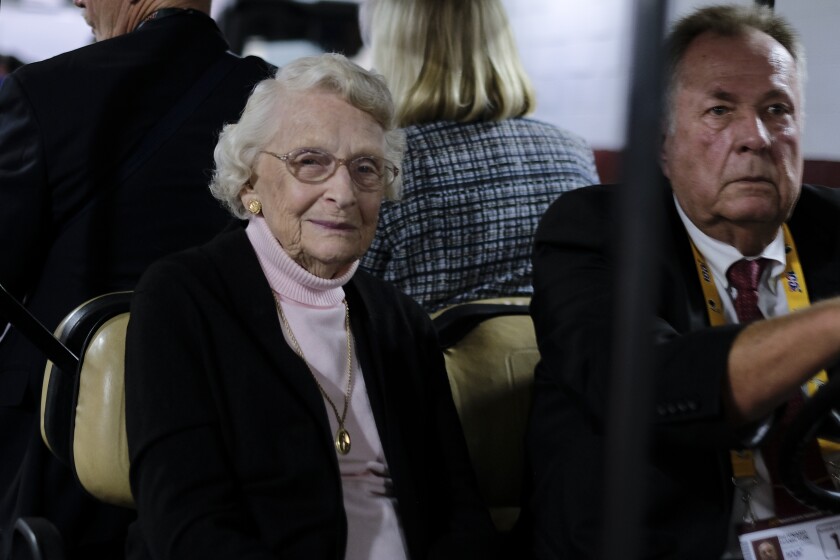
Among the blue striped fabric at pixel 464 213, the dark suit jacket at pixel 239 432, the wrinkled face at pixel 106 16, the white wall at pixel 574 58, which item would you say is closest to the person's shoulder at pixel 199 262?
the dark suit jacket at pixel 239 432

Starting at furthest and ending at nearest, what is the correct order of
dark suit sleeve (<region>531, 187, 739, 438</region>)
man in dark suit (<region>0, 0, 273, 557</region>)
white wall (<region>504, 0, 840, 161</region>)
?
white wall (<region>504, 0, 840, 161</region>), man in dark suit (<region>0, 0, 273, 557</region>), dark suit sleeve (<region>531, 187, 739, 438</region>)

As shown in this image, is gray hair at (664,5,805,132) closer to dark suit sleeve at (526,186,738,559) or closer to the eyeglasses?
dark suit sleeve at (526,186,738,559)

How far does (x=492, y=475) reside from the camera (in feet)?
6.62

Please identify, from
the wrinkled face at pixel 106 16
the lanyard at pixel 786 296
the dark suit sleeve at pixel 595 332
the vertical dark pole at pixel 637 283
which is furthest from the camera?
the wrinkled face at pixel 106 16

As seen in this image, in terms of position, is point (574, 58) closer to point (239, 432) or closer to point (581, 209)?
point (581, 209)

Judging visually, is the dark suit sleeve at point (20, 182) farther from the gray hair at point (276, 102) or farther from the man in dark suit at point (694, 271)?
the man in dark suit at point (694, 271)

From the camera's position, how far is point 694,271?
1.69 metres

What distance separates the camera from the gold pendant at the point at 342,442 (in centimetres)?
166

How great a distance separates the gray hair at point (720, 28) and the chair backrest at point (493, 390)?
0.50 m

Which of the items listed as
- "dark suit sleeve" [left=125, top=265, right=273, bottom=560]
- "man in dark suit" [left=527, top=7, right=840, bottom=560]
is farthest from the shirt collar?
"dark suit sleeve" [left=125, top=265, right=273, bottom=560]

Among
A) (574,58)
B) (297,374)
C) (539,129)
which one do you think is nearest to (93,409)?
(297,374)

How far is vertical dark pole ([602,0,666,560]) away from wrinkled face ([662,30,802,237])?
41.2 inches

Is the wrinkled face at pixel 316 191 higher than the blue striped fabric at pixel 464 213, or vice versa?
the wrinkled face at pixel 316 191

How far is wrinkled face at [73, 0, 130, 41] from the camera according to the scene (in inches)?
89.6
